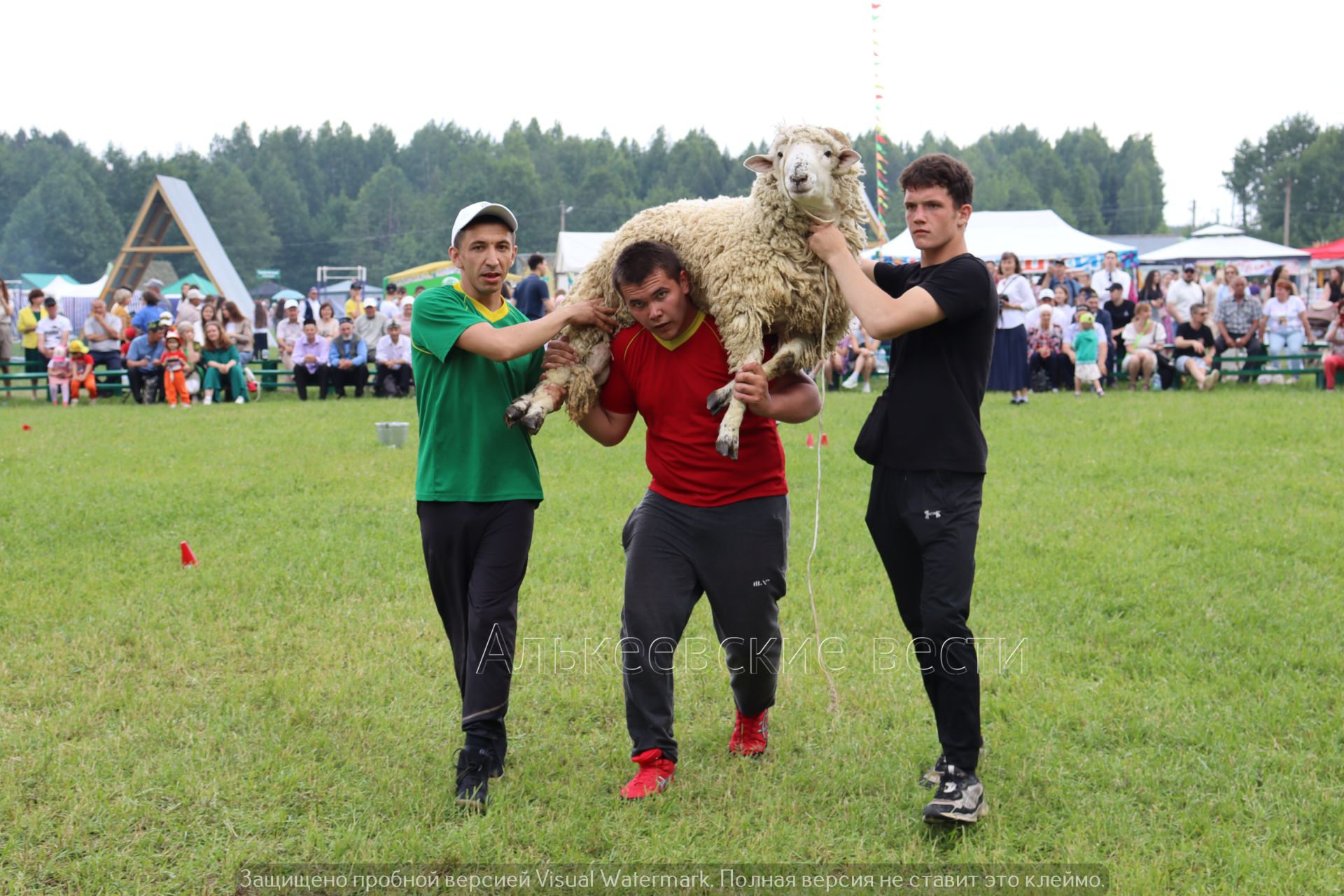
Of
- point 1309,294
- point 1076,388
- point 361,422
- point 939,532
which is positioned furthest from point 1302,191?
point 939,532

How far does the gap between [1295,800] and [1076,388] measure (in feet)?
42.5

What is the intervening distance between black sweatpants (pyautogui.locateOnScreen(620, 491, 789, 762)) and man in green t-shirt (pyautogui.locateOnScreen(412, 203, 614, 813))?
0.44 meters

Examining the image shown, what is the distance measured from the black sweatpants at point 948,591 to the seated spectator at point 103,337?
1830 cm

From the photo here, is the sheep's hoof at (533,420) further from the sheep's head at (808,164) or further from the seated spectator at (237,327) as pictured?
the seated spectator at (237,327)

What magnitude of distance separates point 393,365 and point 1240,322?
14063 millimetres

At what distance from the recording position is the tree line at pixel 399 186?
88125mm

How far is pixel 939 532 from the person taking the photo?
352cm

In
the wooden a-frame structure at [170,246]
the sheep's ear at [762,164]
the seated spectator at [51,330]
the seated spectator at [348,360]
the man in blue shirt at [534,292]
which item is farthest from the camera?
the wooden a-frame structure at [170,246]

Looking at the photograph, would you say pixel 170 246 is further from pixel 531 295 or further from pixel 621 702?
pixel 621 702

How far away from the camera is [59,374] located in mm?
17234

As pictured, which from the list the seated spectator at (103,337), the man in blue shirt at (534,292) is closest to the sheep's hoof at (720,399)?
the man in blue shirt at (534,292)

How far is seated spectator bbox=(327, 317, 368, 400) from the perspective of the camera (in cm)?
1817

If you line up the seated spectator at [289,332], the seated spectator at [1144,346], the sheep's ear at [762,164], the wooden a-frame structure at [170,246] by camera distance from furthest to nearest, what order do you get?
1. the wooden a-frame structure at [170,246]
2. the seated spectator at [289,332]
3. the seated spectator at [1144,346]
4. the sheep's ear at [762,164]

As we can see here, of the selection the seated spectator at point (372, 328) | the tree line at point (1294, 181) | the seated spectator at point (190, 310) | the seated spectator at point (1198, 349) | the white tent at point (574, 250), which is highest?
the tree line at point (1294, 181)
